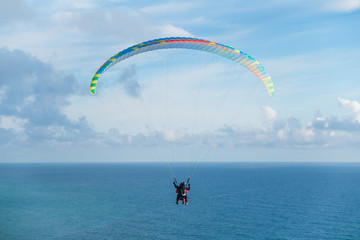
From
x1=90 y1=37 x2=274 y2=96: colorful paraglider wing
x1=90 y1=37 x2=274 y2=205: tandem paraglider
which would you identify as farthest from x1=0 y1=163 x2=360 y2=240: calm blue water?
x1=90 y1=37 x2=274 y2=96: colorful paraglider wing

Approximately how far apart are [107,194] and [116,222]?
3411cm

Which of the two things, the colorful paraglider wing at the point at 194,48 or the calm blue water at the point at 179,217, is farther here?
the calm blue water at the point at 179,217

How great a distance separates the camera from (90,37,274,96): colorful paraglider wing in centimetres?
2053

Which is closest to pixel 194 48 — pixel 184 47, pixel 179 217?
pixel 184 47

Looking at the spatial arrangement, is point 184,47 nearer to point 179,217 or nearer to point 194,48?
point 194,48

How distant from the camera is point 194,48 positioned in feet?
72.1

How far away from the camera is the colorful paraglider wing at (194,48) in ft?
67.4

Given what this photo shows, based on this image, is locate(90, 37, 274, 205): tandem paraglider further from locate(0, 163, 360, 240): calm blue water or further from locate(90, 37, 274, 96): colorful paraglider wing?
locate(0, 163, 360, 240): calm blue water

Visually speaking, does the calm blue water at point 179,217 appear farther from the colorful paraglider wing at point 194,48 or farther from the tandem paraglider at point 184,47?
the colorful paraglider wing at point 194,48

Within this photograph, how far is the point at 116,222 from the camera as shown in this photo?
183 ft

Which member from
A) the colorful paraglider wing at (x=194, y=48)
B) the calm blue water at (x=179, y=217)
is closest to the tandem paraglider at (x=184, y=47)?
the colorful paraglider wing at (x=194, y=48)

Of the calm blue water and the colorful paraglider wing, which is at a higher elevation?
the colorful paraglider wing

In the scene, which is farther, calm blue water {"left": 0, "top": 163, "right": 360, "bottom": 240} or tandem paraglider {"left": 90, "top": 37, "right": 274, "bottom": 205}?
calm blue water {"left": 0, "top": 163, "right": 360, "bottom": 240}

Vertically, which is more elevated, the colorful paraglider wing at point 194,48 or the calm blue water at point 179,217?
the colorful paraglider wing at point 194,48
